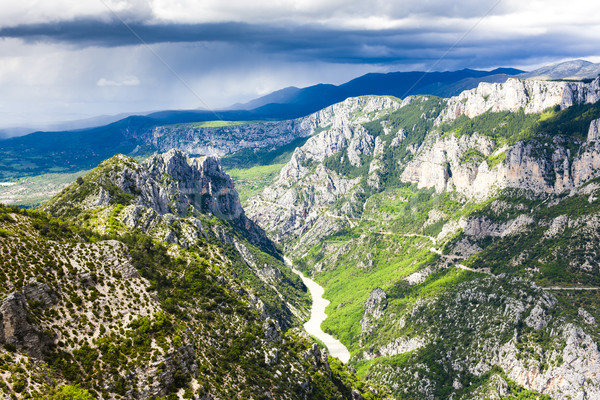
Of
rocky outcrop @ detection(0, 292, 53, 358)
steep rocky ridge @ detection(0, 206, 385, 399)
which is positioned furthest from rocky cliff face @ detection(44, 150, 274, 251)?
rocky outcrop @ detection(0, 292, 53, 358)

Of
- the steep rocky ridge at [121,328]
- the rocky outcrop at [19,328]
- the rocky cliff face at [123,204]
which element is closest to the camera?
the rocky outcrop at [19,328]

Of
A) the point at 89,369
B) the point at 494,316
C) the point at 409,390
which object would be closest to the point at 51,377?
the point at 89,369

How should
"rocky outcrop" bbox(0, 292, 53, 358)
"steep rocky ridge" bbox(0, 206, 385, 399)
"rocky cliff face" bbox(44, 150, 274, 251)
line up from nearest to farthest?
"rocky outcrop" bbox(0, 292, 53, 358)
"steep rocky ridge" bbox(0, 206, 385, 399)
"rocky cliff face" bbox(44, 150, 274, 251)

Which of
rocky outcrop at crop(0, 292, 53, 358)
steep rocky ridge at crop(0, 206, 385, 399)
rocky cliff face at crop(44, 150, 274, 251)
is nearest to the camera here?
rocky outcrop at crop(0, 292, 53, 358)

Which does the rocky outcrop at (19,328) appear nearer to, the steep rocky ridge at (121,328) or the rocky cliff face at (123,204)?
the steep rocky ridge at (121,328)

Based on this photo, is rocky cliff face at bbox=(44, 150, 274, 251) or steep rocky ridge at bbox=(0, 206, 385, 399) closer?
steep rocky ridge at bbox=(0, 206, 385, 399)

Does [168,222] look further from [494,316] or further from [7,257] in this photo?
[494,316]

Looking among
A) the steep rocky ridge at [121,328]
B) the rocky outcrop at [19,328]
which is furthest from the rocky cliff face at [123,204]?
the rocky outcrop at [19,328]

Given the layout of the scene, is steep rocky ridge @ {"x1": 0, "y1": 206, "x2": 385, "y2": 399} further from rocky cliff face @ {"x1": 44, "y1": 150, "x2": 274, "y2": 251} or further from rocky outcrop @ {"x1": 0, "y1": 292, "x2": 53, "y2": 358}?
rocky cliff face @ {"x1": 44, "y1": 150, "x2": 274, "y2": 251}
